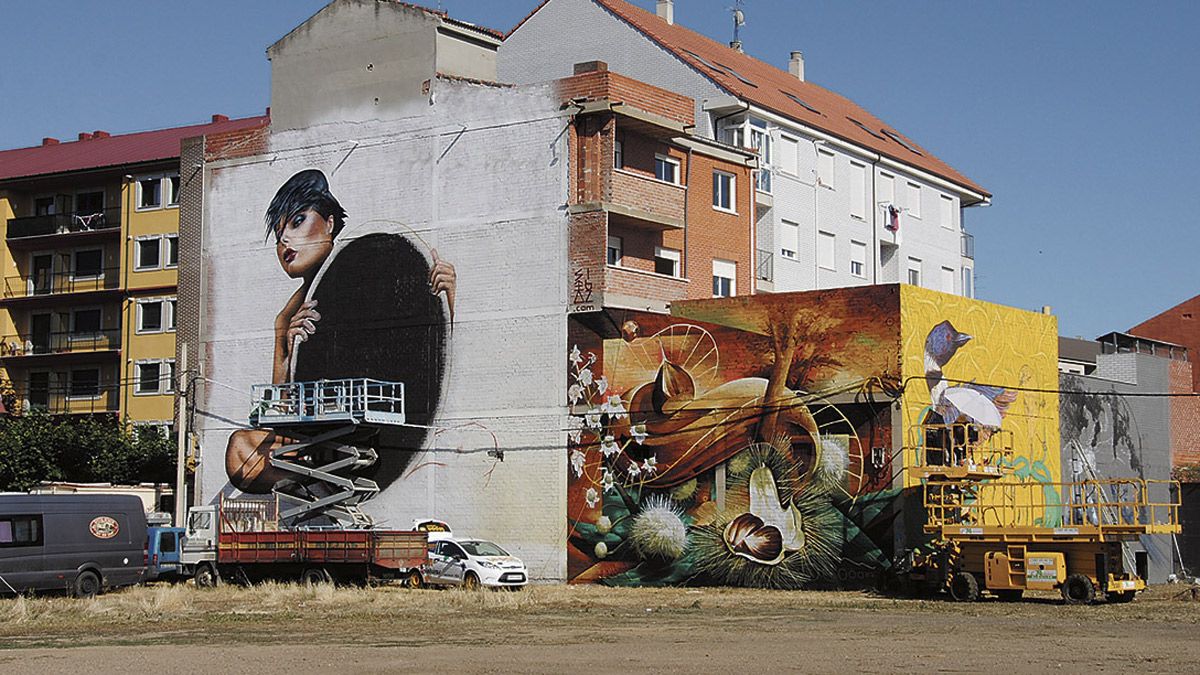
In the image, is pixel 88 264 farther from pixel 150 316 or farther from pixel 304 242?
pixel 304 242

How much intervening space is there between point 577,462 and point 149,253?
2697 cm

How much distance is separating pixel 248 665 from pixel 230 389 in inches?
1291

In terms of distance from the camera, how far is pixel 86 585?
37250mm

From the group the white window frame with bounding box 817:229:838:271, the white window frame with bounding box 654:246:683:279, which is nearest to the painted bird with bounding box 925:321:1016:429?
the white window frame with bounding box 654:246:683:279

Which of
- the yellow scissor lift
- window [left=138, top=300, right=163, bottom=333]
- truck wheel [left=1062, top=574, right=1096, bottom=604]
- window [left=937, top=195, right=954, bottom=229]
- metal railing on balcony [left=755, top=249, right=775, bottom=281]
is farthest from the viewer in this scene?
window [left=937, top=195, right=954, bottom=229]

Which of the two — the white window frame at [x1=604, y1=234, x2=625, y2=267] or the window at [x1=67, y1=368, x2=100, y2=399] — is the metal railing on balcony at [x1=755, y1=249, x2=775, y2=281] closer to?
the white window frame at [x1=604, y1=234, x2=625, y2=267]

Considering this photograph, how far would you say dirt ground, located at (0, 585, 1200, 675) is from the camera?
794 inches

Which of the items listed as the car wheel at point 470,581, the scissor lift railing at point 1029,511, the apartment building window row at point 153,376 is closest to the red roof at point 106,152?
the apartment building window row at point 153,376

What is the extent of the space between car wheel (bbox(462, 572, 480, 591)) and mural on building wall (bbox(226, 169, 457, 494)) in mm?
9053

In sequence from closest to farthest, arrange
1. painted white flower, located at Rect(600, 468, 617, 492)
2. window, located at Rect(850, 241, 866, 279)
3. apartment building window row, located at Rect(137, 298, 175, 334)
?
painted white flower, located at Rect(600, 468, 617, 492)
window, located at Rect(850, 241, 866, 279)
apartment building window row, located at Rect(137, 298, 175, 334)

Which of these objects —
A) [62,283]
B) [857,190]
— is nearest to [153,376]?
[62,283]

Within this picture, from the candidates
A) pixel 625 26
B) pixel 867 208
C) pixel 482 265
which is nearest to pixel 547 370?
pixel 482 265

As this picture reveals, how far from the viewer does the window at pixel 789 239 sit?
182ft

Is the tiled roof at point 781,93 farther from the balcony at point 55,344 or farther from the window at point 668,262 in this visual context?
the balcony at point 55,344
